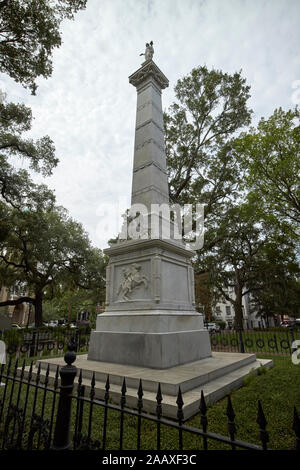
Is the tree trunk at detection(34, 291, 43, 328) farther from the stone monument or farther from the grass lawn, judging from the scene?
the grass lawn

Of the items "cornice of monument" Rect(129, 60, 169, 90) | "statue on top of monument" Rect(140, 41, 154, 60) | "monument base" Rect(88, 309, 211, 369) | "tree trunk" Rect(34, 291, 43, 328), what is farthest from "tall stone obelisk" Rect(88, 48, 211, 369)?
"tree trunk" Rect(34, 291, 43, 328)

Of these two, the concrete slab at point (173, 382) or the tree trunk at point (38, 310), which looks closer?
the concrete slab at point (173, 382)

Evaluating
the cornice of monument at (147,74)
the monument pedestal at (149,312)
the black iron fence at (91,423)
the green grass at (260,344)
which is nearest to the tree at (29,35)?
the cornice of monument at (147,74)

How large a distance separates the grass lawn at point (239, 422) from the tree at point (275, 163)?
37.2 feet

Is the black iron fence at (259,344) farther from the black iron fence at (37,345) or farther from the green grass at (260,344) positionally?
the black iron fence at (37,345)

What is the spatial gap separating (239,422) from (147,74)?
11316 millimetres

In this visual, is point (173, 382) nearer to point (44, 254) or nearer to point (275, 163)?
point (275, 163)

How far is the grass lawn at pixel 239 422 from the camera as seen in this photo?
2969mm

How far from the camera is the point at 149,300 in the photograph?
20.7 feet

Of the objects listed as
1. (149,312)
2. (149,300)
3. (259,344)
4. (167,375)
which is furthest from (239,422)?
(259,344)

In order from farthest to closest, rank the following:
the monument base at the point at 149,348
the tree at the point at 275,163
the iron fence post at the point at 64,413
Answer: the tree at the point at 275,163 < the monument base at the point at 149,348 < the iron fence post at the point at 64,413
